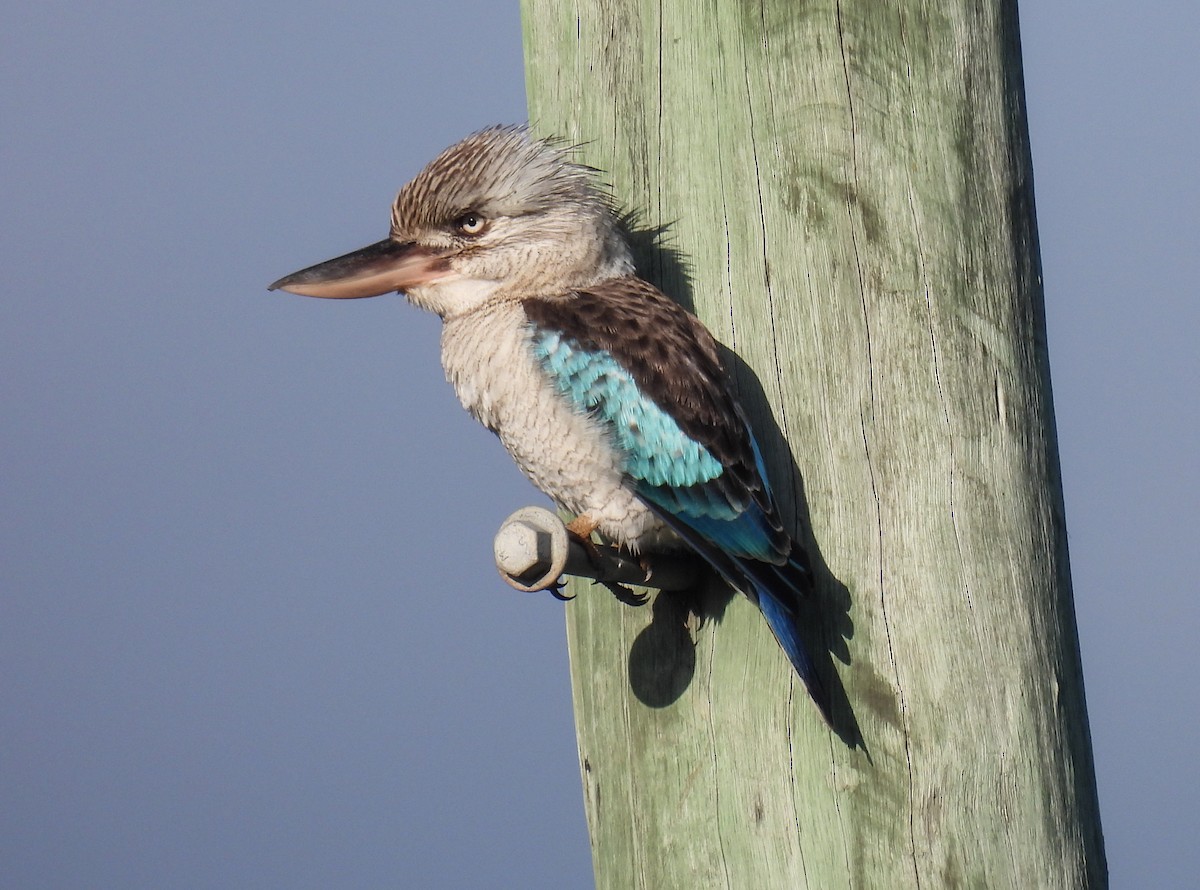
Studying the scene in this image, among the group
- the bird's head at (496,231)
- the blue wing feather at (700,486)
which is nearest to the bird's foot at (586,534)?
the blue wing feather at (700,486)

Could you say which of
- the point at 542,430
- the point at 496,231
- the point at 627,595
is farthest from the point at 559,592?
the point at 496,231

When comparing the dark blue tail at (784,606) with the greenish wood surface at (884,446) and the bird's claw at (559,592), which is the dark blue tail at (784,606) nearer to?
the greenish wood surface at (884,446)

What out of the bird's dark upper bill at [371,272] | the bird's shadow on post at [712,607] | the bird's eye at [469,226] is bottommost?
the bird's shadow on post at [712,607]

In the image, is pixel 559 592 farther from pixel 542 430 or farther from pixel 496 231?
pixel 496 231

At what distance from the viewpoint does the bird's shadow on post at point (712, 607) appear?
2.91 m

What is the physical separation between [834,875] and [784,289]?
1.30 meters

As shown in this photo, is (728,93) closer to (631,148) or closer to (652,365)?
(631,148)

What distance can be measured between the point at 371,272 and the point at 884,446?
4.33 feet

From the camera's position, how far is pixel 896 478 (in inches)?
112

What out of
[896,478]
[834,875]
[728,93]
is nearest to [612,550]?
[896,478]

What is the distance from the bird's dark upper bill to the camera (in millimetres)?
3191

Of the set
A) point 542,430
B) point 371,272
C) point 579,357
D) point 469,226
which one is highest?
point 469,226

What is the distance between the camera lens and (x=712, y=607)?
3176mm

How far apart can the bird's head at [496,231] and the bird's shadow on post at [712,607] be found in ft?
0.32
